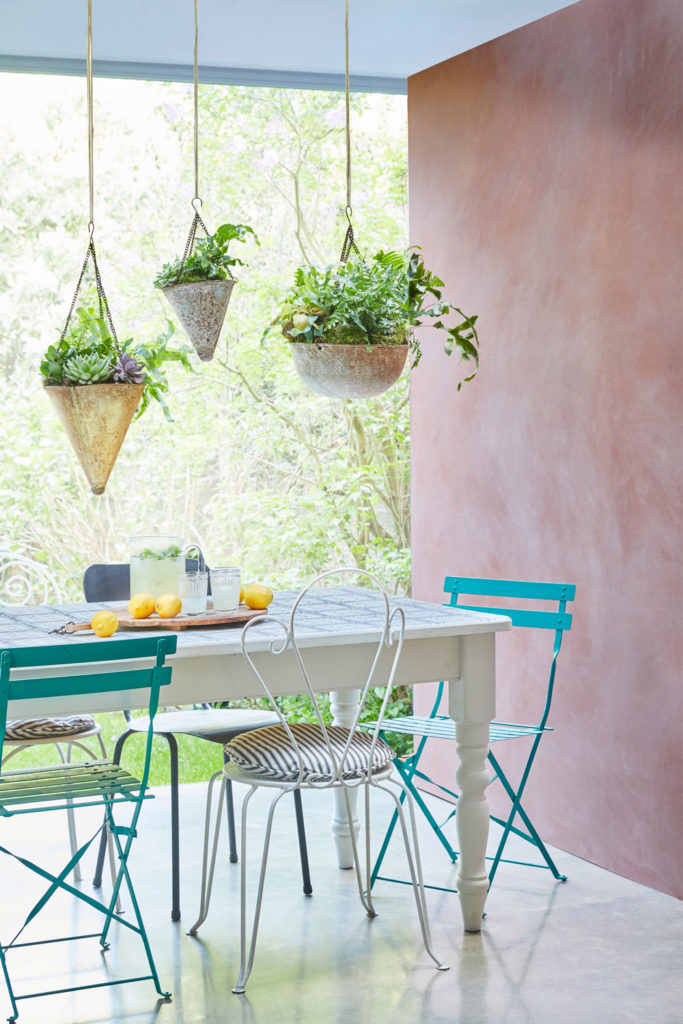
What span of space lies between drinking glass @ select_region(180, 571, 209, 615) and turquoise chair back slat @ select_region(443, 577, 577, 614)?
97 cm

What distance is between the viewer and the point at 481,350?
4199 millimetres

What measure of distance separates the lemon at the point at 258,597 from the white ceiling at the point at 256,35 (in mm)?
1873

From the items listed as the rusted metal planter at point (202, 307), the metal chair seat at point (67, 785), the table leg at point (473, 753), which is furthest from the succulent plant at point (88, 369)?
the table leg at point (473, 753)

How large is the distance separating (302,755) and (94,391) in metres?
1.02

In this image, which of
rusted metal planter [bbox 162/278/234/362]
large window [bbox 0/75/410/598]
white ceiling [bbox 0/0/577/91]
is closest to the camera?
rusted metal planter [bbox 162/278/234/362]

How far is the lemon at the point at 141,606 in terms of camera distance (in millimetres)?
2980

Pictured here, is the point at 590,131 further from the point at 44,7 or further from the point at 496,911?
the point at 496,911

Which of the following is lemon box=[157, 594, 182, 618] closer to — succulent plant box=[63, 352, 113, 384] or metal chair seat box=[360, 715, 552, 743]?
succulent plant box=[63, 352, 113, 384]

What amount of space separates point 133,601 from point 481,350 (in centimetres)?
176

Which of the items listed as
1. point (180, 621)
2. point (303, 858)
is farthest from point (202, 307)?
point (303, 858)

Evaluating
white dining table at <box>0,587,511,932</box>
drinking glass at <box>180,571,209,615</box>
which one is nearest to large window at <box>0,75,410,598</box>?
white dining table at <box>0,587,511,932</box>

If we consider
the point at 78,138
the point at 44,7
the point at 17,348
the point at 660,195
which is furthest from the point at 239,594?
the point at 78,138

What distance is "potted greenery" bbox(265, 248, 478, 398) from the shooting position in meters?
3.01

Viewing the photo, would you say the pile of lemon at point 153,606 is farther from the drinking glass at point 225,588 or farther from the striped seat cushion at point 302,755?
the striped seat cushion at point 302,755
